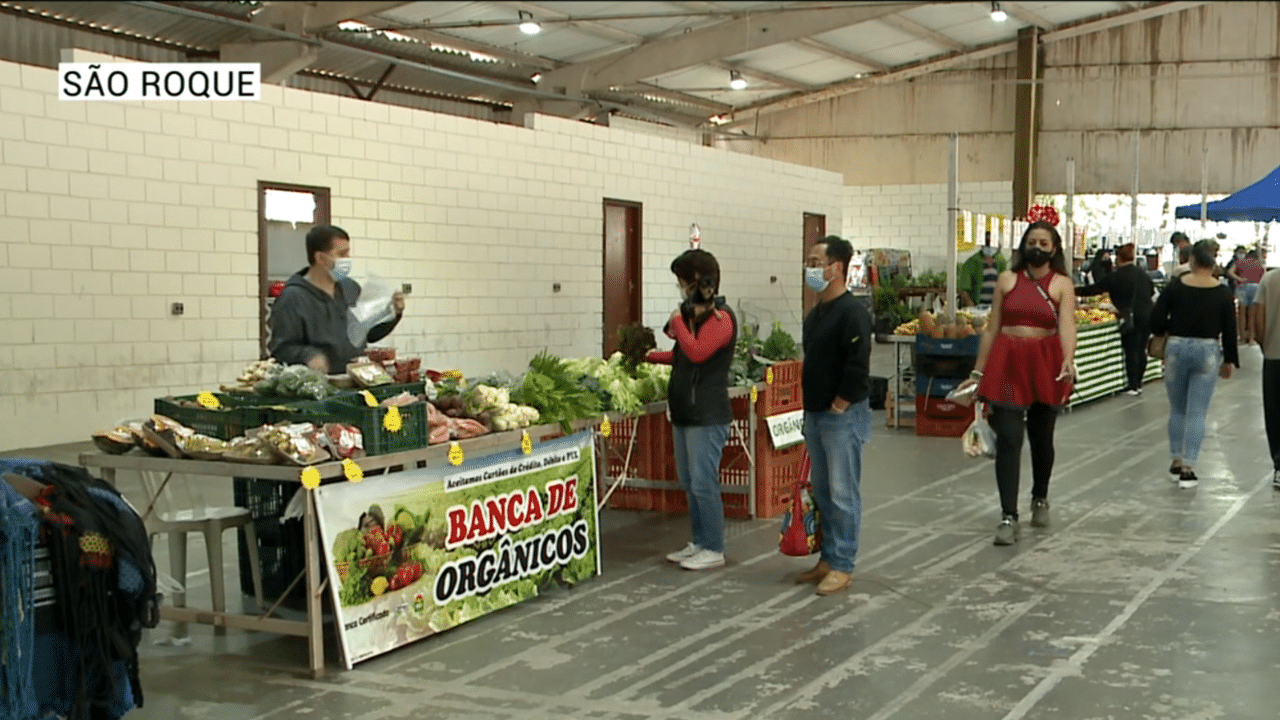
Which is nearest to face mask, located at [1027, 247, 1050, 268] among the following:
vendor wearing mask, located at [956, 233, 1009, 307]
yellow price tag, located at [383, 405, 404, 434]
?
yellow price tag, located at [383, 405, 404, 434]

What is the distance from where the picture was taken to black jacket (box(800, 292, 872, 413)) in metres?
5.75

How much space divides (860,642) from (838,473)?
97 cm

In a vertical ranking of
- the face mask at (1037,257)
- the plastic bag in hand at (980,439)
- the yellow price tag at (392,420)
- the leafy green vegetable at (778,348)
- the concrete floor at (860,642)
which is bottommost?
the concrete floor at (860,642)

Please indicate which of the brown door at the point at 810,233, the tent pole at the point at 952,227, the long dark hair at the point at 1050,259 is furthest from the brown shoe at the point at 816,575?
the brown door at the point at 810,233

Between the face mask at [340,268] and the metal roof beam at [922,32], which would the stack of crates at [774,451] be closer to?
the face mask at [340,268]

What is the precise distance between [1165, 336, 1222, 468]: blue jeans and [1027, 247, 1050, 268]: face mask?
234cm

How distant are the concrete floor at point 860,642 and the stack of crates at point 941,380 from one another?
3.72m

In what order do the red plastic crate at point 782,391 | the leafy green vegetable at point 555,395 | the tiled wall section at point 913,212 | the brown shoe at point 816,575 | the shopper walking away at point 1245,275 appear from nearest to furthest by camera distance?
the leafy green vegetable at point 555,395, the brown shoe at point 816,575, the red plastic crate at point 782,391, the shopper walking away at point 1245,275, the tiled wall section at point 913,212

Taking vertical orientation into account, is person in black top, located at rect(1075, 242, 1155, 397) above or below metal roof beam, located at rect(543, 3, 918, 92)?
below

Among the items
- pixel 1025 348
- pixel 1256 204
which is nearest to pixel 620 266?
pixel 1256 204

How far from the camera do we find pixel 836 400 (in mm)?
5770

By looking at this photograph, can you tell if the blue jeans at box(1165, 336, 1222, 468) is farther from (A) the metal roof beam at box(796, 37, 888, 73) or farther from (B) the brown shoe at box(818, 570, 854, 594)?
(A) the metal roof beam at box(796, 37, 888, 73)

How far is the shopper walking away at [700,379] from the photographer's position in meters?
6.11

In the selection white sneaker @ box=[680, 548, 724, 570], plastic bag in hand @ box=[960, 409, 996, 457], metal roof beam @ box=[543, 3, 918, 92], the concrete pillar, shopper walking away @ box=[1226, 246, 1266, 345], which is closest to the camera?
white sneaker @ box=[680, 548, 724, 570]
